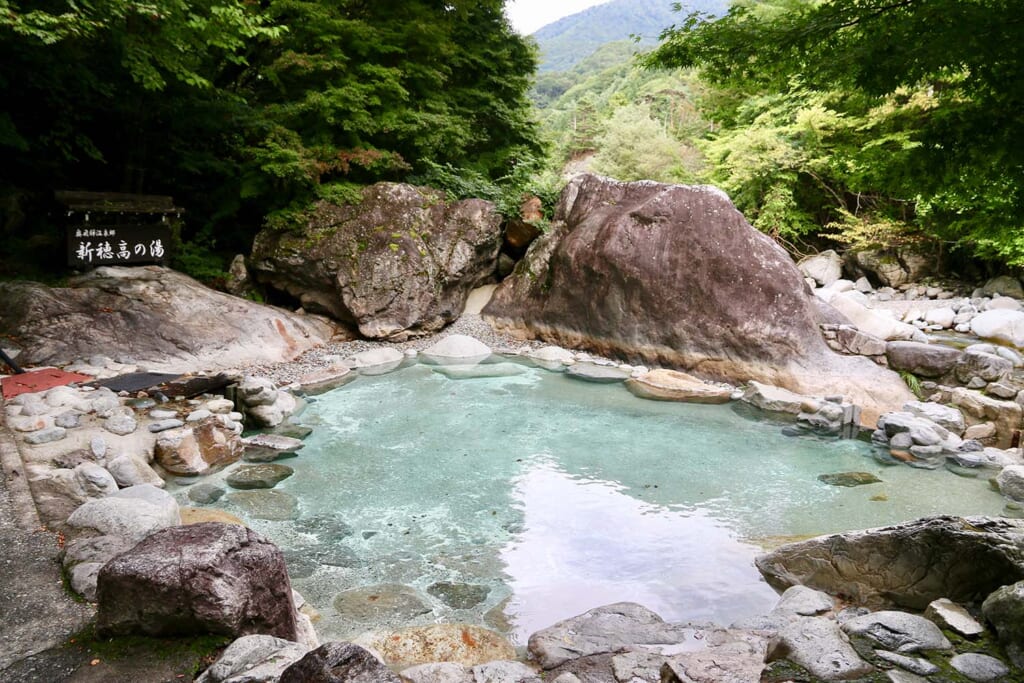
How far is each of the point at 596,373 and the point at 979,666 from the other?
774 cm

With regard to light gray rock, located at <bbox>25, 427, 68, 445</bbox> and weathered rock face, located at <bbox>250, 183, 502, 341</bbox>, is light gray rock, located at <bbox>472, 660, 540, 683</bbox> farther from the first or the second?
weathered rock face, located at <bbox>250, 183, 502, 341</bbox>

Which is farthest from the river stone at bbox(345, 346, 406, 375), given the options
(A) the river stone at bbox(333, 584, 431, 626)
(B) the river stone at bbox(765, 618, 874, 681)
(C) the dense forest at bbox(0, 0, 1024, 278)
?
(B) the river stone at bbox(765, 618, 874, 681)

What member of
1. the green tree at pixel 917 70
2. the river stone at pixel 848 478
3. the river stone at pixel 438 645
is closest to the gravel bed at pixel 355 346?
the river stone at pixel 438 645

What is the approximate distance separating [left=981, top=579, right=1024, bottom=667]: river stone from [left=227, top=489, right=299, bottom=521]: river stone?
16.4 ft

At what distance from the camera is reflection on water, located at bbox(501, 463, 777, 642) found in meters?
4.48

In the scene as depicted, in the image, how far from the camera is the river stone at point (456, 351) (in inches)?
451

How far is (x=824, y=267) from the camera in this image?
18062 millimetres

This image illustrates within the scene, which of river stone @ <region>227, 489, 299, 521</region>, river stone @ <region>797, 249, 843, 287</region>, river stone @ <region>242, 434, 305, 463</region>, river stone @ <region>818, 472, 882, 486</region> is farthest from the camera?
river stone @ <region>797, 249, 843, 287</region>

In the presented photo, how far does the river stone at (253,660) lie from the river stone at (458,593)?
1.72 metres

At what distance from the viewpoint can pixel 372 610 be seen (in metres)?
4.26

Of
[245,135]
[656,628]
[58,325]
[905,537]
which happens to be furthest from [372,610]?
[245,135]

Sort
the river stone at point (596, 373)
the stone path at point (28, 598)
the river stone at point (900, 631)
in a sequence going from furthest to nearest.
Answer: the river stone at point (596, 373), the river stone at point (900, 631), the stone path at point (28, 598)

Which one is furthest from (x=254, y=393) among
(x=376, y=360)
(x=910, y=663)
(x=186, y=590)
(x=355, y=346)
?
(x=910, y=663)

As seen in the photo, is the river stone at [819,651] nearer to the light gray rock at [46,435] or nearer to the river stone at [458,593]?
the river stone at [458,593]
